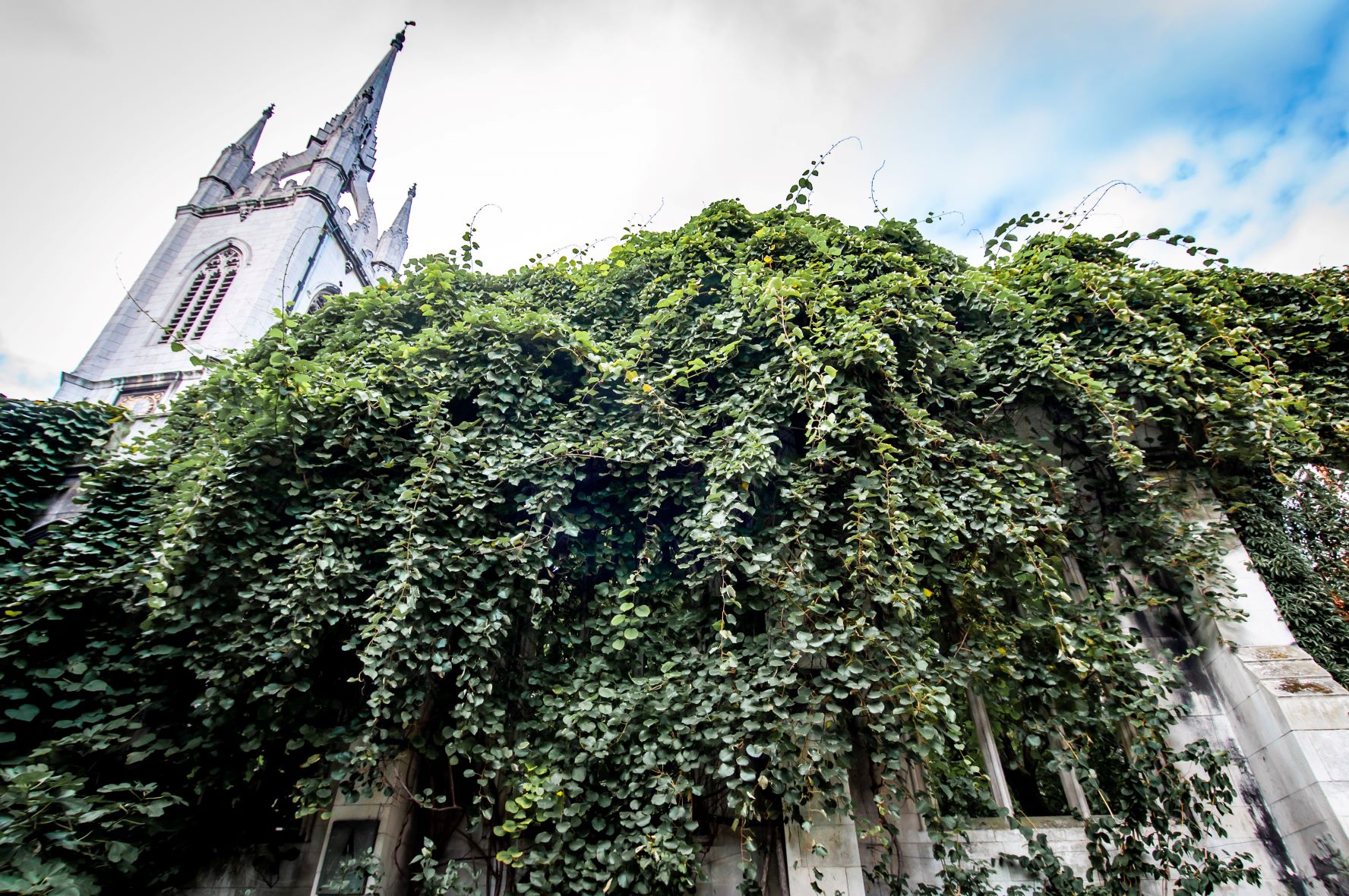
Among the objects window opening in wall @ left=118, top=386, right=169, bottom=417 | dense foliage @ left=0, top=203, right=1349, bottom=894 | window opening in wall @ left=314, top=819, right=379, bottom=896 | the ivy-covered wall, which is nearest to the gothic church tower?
window opening in wall @ left=118, top=386, right=169, bottom=417

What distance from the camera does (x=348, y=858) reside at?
4719 millimetres

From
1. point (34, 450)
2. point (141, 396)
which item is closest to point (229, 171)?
point (141, 396)

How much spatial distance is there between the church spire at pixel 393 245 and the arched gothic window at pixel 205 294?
735 centimetres

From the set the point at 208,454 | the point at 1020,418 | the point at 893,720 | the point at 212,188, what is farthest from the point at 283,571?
the point at 212,188

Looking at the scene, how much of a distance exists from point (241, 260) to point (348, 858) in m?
23.8

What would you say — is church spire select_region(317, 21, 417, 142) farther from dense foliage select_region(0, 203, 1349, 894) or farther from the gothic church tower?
dense foliage select_region(0, 203, 1349, 894)

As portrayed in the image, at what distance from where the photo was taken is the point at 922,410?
17.8 feet

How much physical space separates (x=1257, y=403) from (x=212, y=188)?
108 feet

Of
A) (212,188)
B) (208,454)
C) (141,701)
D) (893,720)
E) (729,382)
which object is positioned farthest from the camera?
(212,188)

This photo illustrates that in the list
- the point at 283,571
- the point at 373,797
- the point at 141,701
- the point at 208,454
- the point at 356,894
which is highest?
the point at 208,454

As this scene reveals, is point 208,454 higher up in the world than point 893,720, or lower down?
higher up

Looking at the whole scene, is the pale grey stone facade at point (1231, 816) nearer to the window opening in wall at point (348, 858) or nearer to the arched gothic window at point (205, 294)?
the window opening in wall at point (348, 858)

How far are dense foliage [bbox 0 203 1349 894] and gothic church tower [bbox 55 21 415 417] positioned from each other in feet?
45.2

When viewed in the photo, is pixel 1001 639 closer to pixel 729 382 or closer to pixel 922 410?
pixel 922 410
